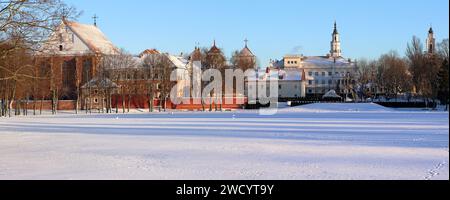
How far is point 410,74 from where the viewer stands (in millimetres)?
110625

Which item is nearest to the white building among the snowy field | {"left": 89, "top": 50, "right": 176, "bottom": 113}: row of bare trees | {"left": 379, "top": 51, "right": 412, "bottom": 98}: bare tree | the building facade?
{"left": 379, "top": 51, "right": 412, "bottom": 98}: bare tree

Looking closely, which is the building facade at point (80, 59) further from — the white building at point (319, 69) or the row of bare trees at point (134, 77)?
the white building at point (319, 69)

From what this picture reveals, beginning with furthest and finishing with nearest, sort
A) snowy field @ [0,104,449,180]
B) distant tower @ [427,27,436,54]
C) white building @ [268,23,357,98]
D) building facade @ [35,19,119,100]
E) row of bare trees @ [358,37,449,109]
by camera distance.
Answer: white building @ [268,23,357,98] < distant tower @ [427,27,436,54] < building facade @ [35,19,119,100] < row of bare trees @ [358,37,449,109] < snowy field @ [0,104,449,180]

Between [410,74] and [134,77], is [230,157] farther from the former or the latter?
[410,74]

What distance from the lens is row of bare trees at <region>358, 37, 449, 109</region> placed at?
76812 millimetres

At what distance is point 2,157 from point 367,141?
13.6 metres

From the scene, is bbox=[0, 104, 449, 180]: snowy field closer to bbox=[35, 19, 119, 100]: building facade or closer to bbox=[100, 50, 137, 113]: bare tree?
bbox=[100, 50, 137, 113]: bare tree

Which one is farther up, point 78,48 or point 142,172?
point 78,48

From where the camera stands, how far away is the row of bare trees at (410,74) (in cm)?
7681

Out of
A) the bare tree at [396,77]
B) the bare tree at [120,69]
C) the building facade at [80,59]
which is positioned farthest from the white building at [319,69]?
the bare tree at [120,69]
